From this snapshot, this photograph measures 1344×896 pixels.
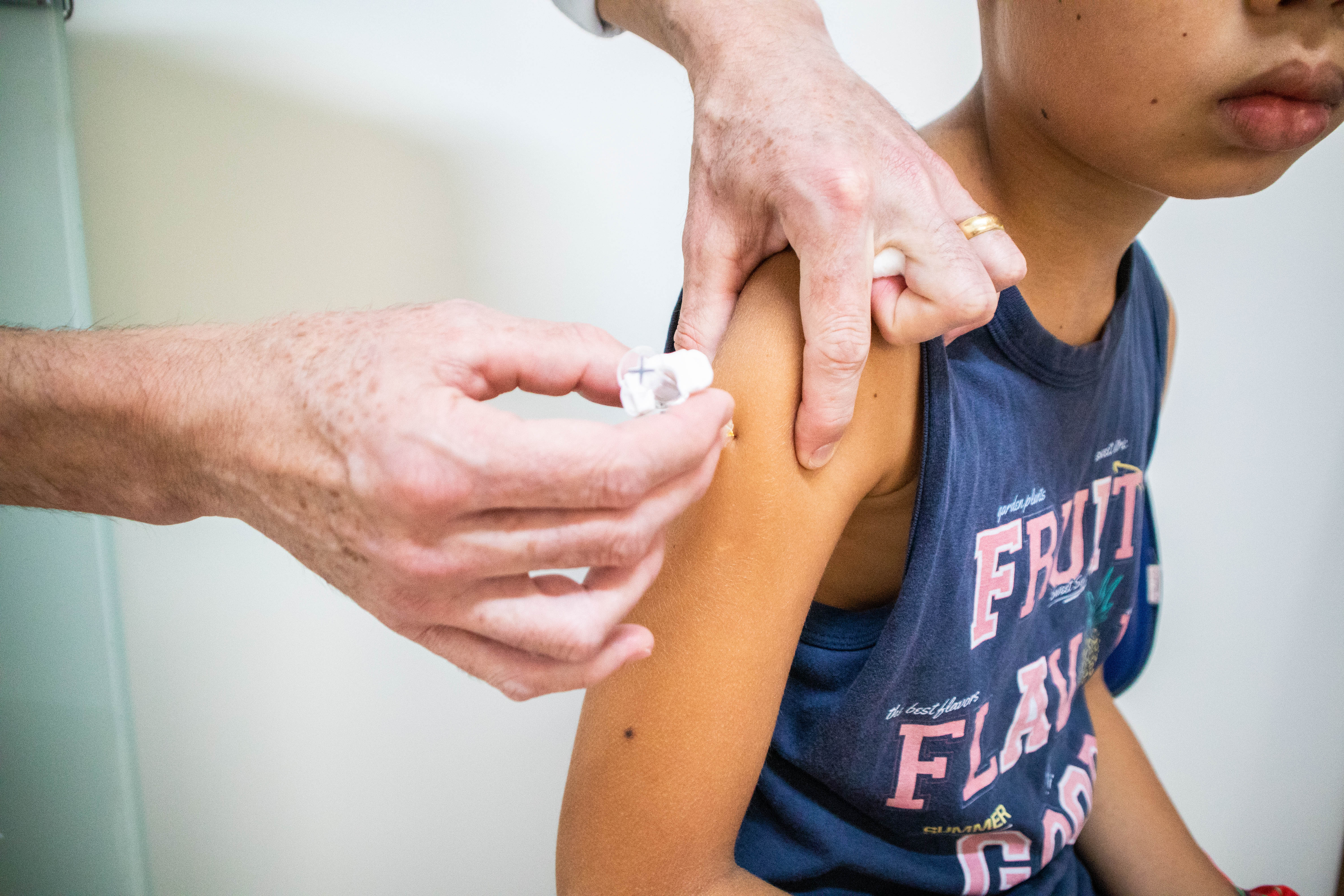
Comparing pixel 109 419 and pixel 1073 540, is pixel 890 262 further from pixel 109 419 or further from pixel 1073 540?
pixel 109 419

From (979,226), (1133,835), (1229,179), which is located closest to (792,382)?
(979,226)

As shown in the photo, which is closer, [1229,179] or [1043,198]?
[1229,179]

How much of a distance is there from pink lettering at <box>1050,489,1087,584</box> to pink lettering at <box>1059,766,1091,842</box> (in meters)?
0.24

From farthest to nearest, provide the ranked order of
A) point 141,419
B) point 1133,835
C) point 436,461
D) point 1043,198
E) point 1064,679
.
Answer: point 1133,835, point 1064,679, point 1043,198, point 141,419, point 436,461

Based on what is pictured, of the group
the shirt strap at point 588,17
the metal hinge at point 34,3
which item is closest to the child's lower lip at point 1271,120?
the shirt strap at point 588,17

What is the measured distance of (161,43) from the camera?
33.7 inches

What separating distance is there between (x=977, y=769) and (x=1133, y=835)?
421 mm

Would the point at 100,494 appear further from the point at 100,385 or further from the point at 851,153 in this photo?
the point at 851,153

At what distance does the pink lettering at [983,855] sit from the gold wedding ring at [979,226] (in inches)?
23.3

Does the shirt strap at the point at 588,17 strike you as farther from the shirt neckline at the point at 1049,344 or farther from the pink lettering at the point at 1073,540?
the pink lettering at the point at 1073,540

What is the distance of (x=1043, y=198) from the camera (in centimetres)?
70

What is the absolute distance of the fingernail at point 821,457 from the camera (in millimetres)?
526

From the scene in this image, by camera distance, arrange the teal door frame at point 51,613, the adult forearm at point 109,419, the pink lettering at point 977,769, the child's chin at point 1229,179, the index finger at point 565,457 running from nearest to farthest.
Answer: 1. the index finger at point 565,457
2. the adult forearm at point 109,419
3. the child's chin at point 1229,179
4. the pink lettering at point 977,769
5. the teal door frame at point 51,613

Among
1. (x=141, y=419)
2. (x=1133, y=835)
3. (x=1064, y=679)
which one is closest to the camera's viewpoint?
(x=141, y=419)
